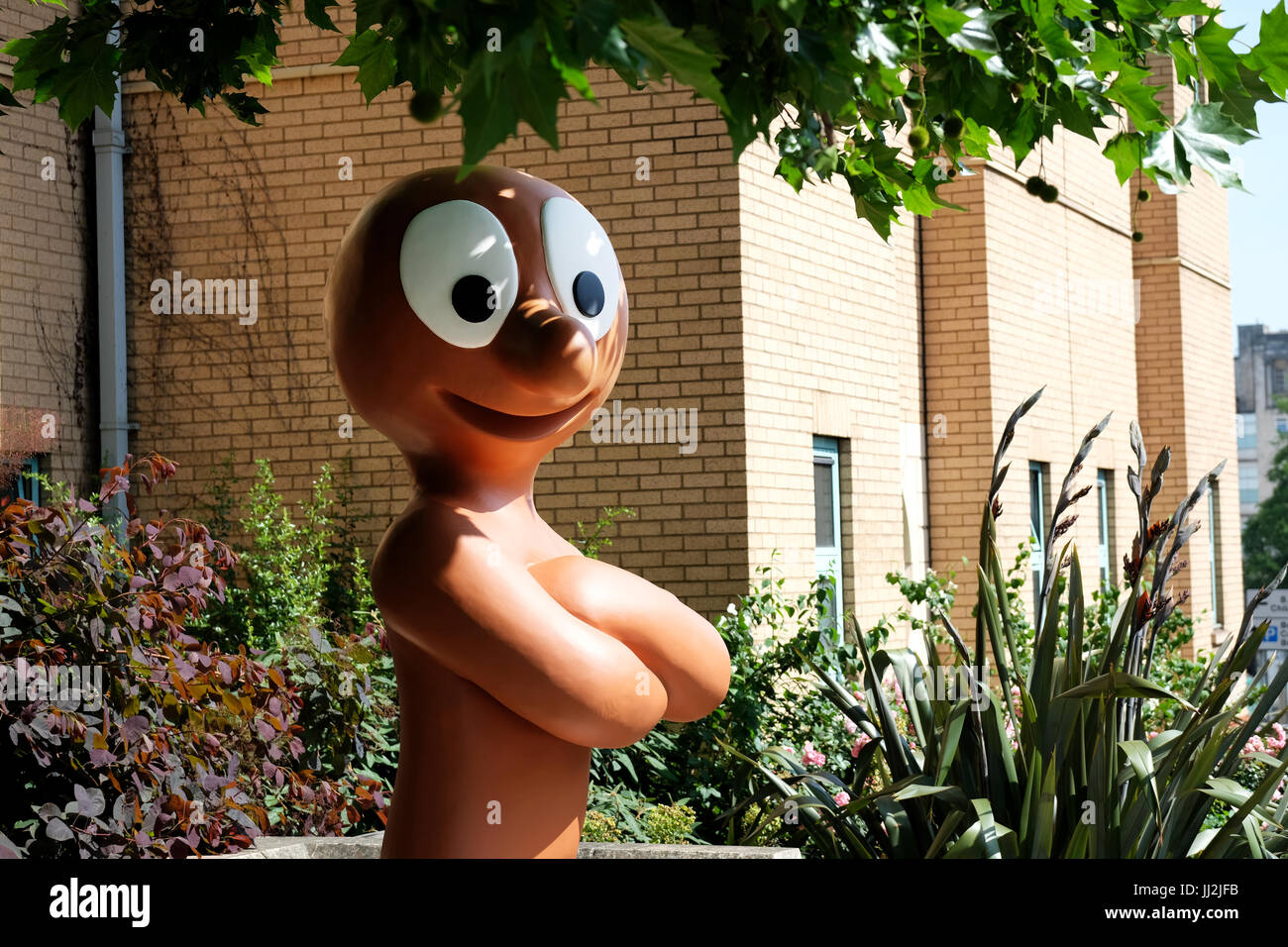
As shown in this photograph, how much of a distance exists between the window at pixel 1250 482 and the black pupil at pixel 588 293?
79.9 m

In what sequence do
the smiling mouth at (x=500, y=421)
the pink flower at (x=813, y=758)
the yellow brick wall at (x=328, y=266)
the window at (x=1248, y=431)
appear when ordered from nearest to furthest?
the smiling mouth at (x=500, y=421) → the pink flower at (x=813, y=758) → the yellow brick wall at (x=328, y=266) → the window at (x=1248, y=431)

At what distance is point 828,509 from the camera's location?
9.01m

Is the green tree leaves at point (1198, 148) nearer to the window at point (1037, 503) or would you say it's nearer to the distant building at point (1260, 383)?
the window at point (1037, 503)

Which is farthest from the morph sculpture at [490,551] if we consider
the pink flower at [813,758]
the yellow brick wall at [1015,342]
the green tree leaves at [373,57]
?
the yellow brick wall at [1015,342]

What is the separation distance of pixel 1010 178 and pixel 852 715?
8214 mm

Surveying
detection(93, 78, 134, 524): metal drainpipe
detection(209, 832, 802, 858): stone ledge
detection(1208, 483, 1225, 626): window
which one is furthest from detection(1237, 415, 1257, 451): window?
detection(209, 832, 802, 858): stone ledge

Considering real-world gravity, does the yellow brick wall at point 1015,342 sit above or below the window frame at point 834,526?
above

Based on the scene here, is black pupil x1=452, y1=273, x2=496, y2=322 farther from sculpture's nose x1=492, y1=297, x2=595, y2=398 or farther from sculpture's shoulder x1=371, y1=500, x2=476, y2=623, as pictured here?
sculpture's shoulder x1=371, y1=500, x2=476, y2=623

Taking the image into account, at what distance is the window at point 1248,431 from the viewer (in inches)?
2894

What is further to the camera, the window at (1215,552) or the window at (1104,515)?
the window at (1215,552)

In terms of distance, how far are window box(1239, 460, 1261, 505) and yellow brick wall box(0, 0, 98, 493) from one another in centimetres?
7677

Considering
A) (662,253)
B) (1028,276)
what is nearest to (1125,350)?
(1028,276)

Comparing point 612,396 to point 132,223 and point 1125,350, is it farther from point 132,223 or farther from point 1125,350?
point 1125,350

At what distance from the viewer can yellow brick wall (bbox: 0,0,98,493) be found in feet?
25.6
